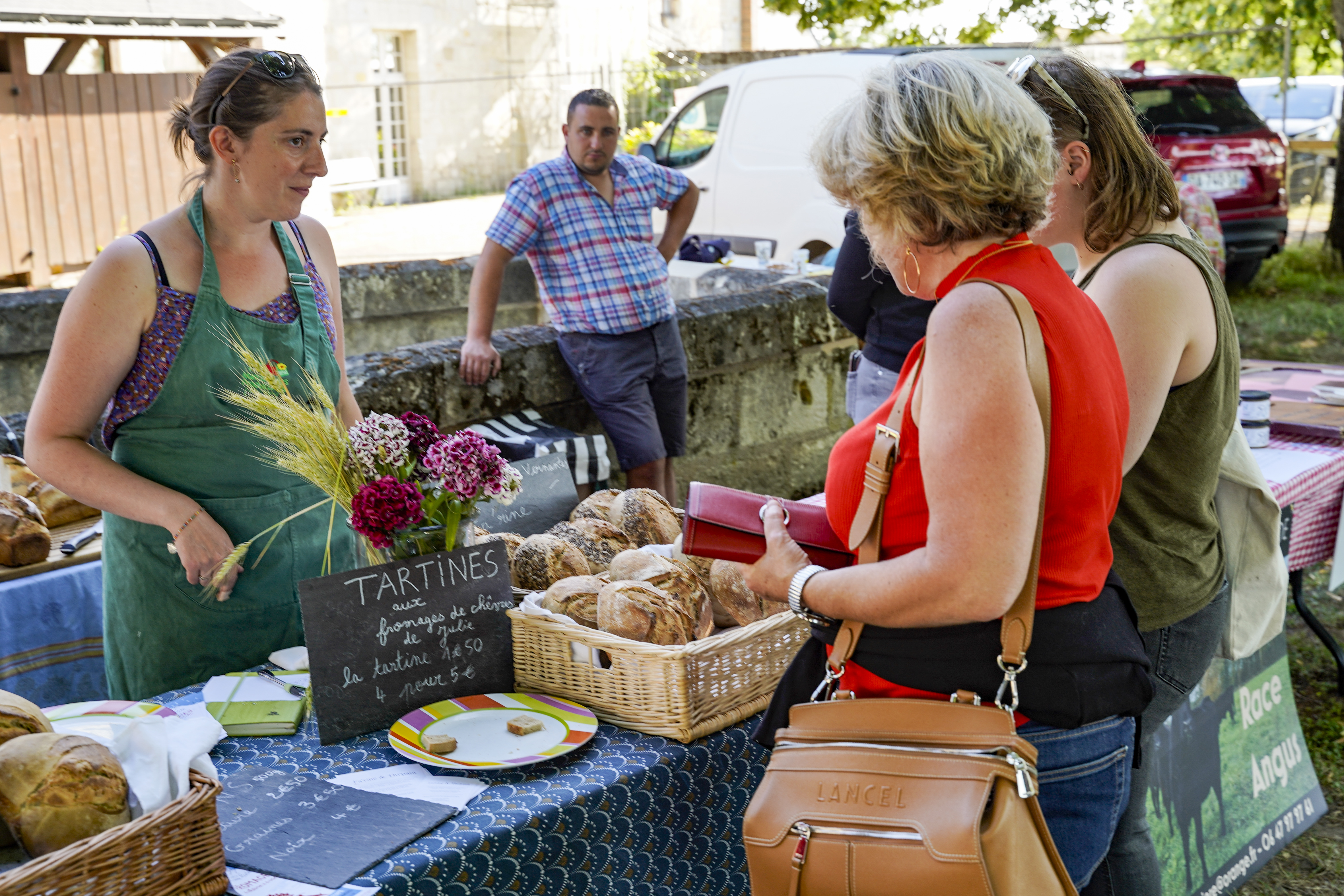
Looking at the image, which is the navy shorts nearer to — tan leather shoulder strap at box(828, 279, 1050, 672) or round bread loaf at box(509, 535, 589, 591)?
round bread loaf at box(509, 535, 589, 591)

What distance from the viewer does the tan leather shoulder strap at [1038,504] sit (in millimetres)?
1245

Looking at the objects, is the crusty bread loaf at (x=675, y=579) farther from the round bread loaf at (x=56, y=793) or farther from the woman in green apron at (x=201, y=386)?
the round bread loaf at (x=56, y=793)

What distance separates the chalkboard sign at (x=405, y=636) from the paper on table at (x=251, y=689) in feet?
0.42

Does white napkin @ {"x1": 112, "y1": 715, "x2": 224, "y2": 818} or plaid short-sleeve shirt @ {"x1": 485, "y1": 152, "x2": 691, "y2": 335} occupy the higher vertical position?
plaid short-sleeve shirt @ {"x1": 485, "y1": 152, "x2": 691, "y2": 335}

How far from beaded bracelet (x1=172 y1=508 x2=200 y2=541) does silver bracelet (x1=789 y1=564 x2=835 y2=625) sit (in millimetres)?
1071

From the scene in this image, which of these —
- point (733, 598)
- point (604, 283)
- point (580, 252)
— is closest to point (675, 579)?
point (733, 598)

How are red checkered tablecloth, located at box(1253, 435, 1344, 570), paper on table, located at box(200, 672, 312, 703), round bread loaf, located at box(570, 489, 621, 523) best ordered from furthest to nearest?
1. red checkered tablecloth, located at box(1253, 435, 1344, 570)
2. round bread loaf, located at box(570, 489, 621, 523)
3. paper on table, located at box(200, 672, 312, 703)

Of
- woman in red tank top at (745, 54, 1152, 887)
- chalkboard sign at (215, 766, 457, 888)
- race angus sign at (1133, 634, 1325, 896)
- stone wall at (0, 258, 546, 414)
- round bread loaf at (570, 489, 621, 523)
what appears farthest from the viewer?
stone wall at (0, 258, 546, 414)

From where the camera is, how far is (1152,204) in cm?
178

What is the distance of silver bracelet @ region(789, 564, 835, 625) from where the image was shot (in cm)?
142

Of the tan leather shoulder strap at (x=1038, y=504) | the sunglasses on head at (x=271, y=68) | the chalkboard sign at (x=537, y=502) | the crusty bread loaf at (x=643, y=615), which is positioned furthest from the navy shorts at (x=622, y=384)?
the tan leather shoulder strap at (x=1038, y=504)

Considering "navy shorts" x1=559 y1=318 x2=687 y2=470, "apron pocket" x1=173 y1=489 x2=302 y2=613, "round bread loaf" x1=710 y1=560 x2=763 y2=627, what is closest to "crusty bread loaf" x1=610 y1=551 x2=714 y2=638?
"round bread loaf" x1=710 y1=560 x2=763 y2=627

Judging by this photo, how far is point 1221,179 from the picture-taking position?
1035 cm

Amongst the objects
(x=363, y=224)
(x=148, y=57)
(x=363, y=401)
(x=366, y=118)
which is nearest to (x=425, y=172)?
(x=366, y=118)
